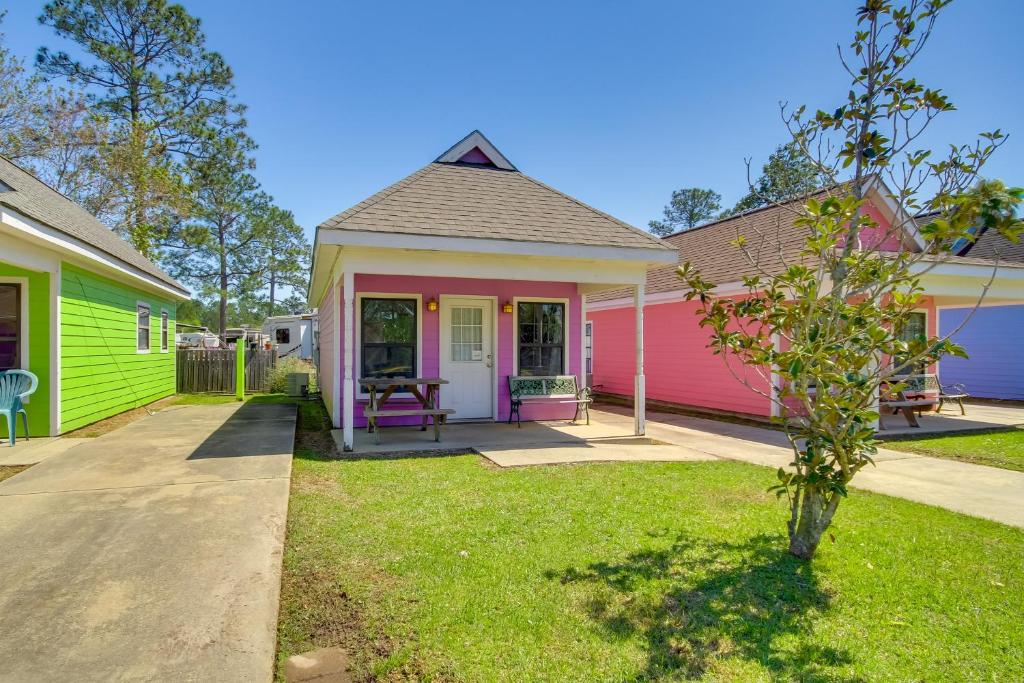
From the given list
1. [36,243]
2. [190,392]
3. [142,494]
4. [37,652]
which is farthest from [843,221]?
[190,392]

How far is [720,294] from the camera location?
36.1 feet

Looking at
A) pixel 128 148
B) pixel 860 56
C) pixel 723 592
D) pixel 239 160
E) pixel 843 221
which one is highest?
pixel 239 160

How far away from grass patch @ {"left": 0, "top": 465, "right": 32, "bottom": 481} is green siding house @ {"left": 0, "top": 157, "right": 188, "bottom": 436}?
2.08 m

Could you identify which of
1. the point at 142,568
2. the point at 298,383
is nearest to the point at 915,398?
the point at 142,568

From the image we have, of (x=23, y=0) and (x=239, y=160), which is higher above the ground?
(x=23, y=0)

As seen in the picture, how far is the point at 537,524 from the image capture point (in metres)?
4.30

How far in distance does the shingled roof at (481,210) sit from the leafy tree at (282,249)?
96.2 ft

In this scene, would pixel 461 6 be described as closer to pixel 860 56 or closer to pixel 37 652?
pixel 860 56

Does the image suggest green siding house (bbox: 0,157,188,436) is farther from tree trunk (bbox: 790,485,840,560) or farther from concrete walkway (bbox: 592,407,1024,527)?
concrete walkway (bbox: 592,407,1024,527)

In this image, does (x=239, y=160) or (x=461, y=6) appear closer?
(x=461, y=6)

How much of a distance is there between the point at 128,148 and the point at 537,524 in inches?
932

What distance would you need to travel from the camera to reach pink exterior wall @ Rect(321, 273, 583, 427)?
9.03 meters

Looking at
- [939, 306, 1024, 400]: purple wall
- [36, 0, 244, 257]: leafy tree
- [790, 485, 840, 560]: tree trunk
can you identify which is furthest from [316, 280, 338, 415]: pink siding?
[939, 306, 1024, 400]: purple wall

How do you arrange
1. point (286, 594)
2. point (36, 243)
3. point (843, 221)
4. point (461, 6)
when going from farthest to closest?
point (461, 6) < point (36, 243) < point (843, 221) < point (286, 594)
